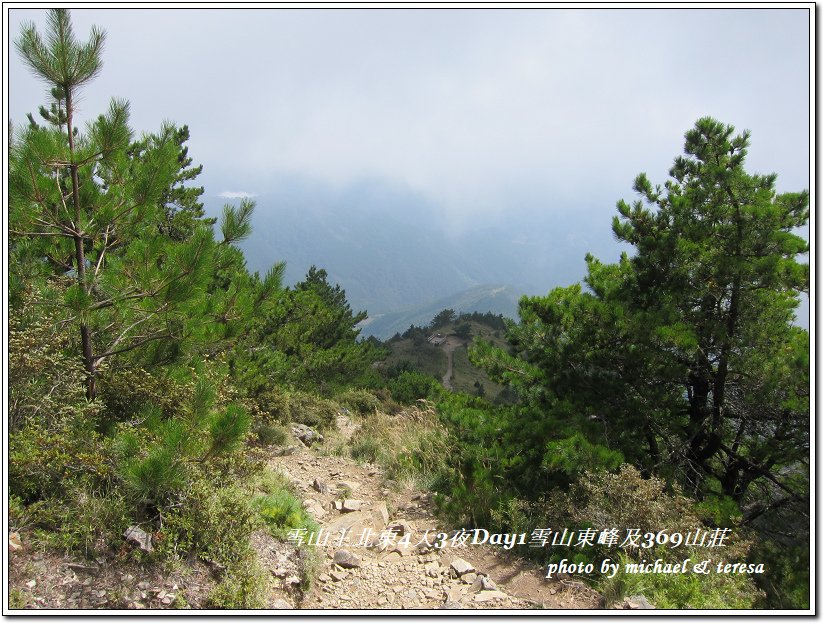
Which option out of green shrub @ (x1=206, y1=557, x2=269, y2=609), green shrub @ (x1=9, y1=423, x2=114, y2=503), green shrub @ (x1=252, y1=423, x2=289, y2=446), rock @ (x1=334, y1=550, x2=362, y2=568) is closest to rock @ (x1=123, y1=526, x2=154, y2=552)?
green shrub @ (x1=9, y1=423, x2=114, y2=503)

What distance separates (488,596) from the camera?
12.8 ft

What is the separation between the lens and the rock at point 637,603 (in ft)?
11.3

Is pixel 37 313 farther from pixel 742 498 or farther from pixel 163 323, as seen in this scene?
pixel 742 498

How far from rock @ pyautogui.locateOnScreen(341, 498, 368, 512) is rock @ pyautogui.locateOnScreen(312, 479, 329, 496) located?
462 millimetres

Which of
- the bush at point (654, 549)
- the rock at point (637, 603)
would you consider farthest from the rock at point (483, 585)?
the rock at point (637, 603)

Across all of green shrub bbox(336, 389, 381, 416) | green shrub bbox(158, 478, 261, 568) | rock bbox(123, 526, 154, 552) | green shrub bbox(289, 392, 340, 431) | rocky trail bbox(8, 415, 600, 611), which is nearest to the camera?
rocky trail bbox(8, 415, 600, 611)

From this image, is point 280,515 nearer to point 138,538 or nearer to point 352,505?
point 352,505

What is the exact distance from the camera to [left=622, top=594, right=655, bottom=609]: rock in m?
3.45

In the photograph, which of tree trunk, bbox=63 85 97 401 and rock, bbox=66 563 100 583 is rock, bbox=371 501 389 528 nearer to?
rock, bbox=66 563 100 583

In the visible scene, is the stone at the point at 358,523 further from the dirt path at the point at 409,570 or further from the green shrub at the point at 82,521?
the green shrub at the point at 82,521

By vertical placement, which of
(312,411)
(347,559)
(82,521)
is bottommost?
(347,559)

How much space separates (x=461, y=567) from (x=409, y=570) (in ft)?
1.66

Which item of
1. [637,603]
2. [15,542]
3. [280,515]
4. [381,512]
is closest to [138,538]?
[15,542]

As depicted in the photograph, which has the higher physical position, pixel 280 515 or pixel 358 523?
pixel 280 515
